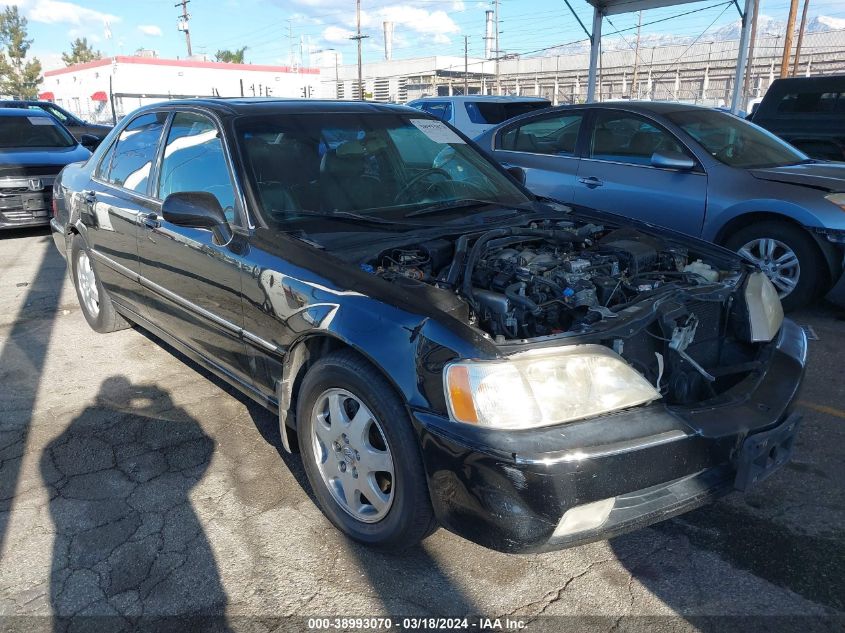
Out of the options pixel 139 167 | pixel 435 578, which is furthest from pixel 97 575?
pixel 139 167

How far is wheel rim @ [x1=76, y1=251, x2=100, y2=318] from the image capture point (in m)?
4.88

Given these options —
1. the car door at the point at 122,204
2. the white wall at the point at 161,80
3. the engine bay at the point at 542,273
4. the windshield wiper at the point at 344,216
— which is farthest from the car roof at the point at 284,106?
the white wall at the point at 161,80

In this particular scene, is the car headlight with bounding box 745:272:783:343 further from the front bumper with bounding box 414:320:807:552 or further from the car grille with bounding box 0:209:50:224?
the car grille with bounding box 0:209:50:224

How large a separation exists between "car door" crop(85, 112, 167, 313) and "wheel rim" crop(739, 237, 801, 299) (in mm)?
4347

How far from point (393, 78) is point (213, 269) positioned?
5347cm

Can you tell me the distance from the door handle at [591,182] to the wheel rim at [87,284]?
165 inches

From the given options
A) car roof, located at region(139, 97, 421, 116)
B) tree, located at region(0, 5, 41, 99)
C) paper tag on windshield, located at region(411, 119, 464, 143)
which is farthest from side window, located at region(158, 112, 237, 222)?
tree, located at region(0, 5, 41, 99)

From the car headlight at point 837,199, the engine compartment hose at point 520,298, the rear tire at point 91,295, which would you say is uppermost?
the car headlight at point 837,199

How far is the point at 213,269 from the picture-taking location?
314 cm

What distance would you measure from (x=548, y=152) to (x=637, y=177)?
106cm

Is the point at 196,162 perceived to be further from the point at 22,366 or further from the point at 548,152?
the point at 548,152

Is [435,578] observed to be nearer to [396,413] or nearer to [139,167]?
[396,413]

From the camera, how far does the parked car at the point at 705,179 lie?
16.8ft

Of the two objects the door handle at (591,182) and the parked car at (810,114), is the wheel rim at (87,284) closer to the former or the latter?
the door handle at (591,182)
